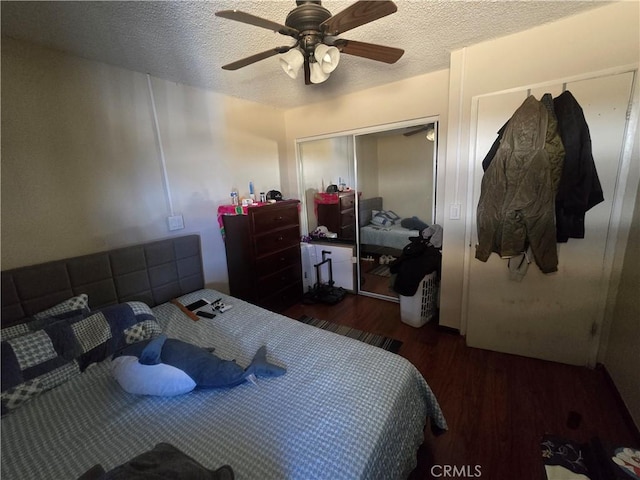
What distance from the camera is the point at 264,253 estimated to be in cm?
263

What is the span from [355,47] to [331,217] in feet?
7.33

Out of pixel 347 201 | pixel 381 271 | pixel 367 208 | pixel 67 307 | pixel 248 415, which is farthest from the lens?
pixel 381 271

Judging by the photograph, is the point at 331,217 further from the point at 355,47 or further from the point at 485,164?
the point at 355,47

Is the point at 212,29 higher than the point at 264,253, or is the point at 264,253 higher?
the point at 212,29

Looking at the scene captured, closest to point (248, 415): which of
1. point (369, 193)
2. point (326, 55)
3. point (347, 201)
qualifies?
point (326, 55)

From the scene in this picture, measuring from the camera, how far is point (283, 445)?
0.86m

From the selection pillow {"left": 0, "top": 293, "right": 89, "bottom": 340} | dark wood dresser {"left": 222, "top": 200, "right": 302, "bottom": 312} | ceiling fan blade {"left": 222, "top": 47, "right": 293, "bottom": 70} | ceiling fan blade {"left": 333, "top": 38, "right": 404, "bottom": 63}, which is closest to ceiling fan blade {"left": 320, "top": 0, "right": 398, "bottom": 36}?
ceiling fan blade {"left": 333, "top": 38, "right": 404, "bottom": 63}

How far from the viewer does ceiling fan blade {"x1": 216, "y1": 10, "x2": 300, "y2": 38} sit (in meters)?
1.00

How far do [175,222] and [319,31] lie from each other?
184cm

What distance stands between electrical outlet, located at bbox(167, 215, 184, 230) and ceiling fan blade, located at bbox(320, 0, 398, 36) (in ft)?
6.00

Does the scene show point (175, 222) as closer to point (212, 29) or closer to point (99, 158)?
point (99, 158)

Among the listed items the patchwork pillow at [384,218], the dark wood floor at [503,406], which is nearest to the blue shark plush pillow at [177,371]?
the dark wood floor at [503,406]

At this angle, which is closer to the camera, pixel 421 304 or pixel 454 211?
pixel 454 211

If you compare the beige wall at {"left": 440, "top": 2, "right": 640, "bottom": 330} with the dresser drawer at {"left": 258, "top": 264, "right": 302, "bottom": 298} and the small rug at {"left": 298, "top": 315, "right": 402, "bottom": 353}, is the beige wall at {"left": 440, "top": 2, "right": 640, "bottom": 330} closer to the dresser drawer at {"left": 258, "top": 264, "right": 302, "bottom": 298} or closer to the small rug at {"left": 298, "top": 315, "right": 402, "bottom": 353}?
the small rug at {"left": 298, "top": 315, "right": 402, "bottom": 353}
